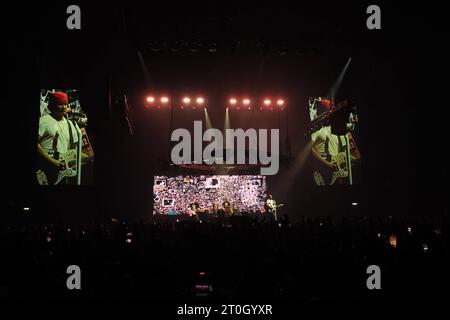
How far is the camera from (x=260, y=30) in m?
12.7

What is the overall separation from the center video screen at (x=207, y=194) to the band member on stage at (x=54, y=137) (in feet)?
13.5

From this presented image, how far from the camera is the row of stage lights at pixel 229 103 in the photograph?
18469 millimetres

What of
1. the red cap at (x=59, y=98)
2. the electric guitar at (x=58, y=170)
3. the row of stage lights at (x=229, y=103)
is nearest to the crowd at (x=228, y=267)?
the electric guitar at (x=58, y=170)

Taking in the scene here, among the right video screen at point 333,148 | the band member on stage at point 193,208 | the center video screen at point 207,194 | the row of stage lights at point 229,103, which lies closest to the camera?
the right video screen at point 333,148

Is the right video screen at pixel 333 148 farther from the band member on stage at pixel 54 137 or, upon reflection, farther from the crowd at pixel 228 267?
the crowd at pixel 228 267

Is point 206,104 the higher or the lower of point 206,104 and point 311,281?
the higher

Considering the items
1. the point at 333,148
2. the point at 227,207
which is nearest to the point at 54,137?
the point at 227,207

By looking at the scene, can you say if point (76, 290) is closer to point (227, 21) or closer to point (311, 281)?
point (311, 281)

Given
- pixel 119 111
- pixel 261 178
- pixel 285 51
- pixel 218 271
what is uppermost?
pixel 285 51

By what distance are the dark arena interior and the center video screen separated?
64mm

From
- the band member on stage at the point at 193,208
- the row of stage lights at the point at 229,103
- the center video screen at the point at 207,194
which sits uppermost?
the row of stage lights at the point at 229,103

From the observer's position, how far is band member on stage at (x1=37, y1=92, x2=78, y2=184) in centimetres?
1641

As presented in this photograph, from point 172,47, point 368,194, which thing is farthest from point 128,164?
point 368,194
